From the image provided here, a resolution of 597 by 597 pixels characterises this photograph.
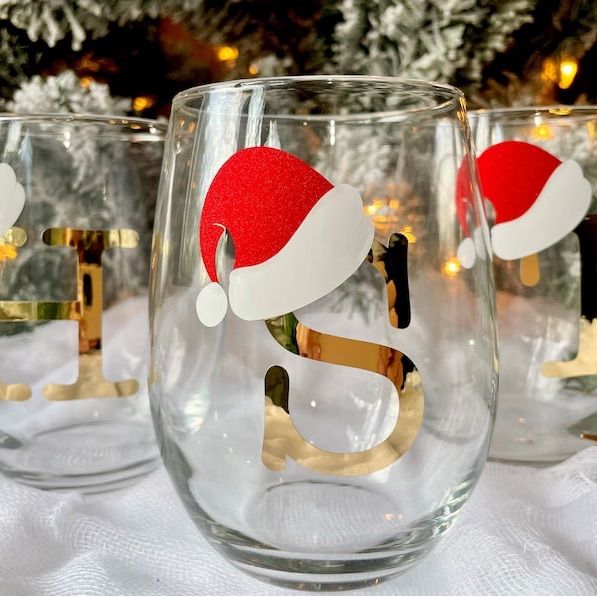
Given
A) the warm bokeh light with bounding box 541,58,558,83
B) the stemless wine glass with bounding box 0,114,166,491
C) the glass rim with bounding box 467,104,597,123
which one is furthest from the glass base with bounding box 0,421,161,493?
the warm bokeh light with bounding box 541,58,558,83

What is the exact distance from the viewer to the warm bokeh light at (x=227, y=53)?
1.72ft

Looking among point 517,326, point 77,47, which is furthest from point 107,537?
point 77,47

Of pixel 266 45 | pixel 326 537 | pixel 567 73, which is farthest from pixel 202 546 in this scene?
pixel 567 73

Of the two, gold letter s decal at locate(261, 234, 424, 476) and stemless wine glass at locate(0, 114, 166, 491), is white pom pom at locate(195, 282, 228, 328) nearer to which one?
gold letter s decal at locate(261, 234, 424, 476)

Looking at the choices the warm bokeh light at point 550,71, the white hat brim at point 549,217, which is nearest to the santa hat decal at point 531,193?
the white hat brim at point 549,217

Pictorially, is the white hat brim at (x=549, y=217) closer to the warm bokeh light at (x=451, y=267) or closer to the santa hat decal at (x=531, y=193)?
the santa hat decal at (x=531, y=193)

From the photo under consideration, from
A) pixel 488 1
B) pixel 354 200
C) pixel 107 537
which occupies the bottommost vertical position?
pixel 107 537

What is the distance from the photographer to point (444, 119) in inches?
8.5

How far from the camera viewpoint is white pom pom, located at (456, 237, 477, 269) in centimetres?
22

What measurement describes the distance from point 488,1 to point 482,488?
1.00 feet

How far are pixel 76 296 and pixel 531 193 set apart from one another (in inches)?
8.1

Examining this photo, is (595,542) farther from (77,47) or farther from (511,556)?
(77,47)

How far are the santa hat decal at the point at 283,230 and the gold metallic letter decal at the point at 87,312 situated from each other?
0.14m

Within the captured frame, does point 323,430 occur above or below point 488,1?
below
